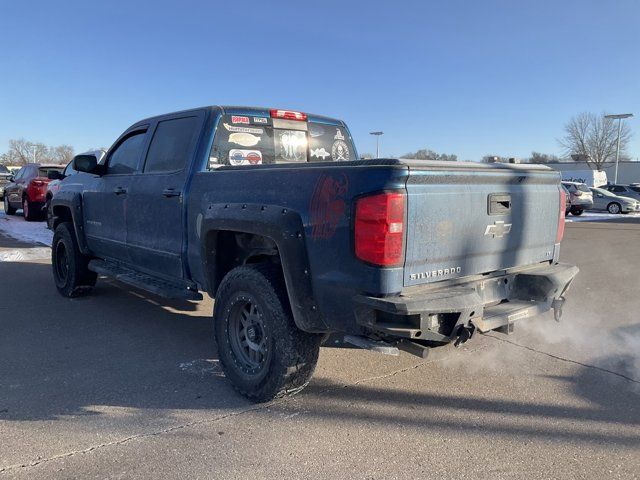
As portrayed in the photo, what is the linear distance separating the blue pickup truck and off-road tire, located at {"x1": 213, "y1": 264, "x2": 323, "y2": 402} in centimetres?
1

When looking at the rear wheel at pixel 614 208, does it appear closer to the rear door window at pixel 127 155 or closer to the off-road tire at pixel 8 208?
the off-road tire at pixel 8 208

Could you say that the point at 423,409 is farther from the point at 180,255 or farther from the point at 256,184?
the point at 180,255

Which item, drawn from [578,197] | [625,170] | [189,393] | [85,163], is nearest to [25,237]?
[85,163]

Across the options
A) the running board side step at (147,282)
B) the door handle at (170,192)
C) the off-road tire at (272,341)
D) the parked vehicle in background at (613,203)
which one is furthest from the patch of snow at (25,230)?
the parked vehicle in background at (613,203)

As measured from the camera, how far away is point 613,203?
28672mm

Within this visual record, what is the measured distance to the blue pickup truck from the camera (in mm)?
3002

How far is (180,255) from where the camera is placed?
4566mm

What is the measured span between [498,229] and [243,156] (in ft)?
7.74

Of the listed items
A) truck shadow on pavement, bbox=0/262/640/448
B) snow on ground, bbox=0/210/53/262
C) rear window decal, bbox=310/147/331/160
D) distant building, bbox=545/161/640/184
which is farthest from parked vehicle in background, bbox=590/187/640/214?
distant building, bbox=545/161/640/184

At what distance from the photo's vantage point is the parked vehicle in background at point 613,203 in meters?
28.1

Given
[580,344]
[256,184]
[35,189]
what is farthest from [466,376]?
[35,189]

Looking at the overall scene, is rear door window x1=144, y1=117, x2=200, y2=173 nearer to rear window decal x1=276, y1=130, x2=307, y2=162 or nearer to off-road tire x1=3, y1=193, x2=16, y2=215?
rear window decal x1=276, y1=130, x2=307, y2=162

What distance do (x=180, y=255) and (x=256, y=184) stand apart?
127 centimetres

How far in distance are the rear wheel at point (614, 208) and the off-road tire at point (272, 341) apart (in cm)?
2953
